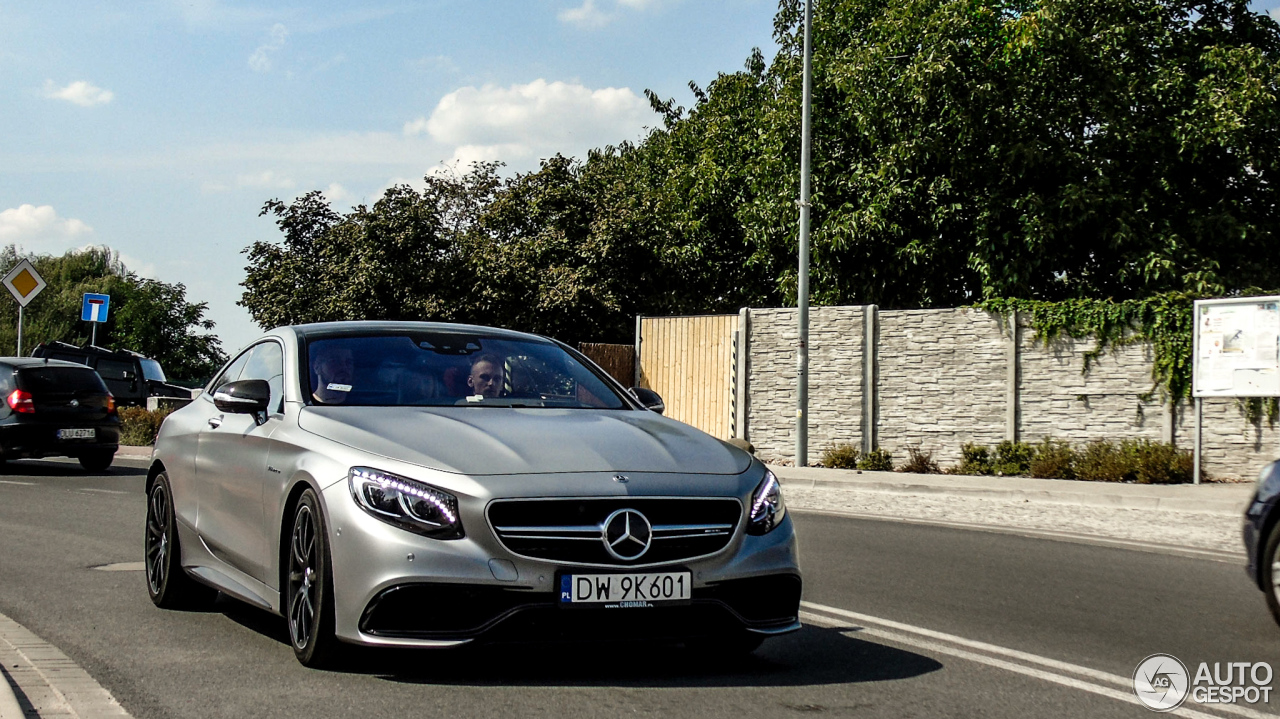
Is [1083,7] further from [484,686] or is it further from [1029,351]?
[484,686]

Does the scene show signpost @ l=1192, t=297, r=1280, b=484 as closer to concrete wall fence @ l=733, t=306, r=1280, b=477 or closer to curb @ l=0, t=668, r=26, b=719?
concrete wall fence @ l=733, t=306, r=1280, b=477

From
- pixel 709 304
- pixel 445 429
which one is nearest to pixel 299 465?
pixel 445 429

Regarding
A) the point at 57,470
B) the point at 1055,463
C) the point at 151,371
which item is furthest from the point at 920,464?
the point at 151,371

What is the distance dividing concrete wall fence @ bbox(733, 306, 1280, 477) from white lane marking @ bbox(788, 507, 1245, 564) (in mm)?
6085

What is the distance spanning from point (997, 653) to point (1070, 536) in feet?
21.8

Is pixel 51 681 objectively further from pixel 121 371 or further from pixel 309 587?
pixel 121 371

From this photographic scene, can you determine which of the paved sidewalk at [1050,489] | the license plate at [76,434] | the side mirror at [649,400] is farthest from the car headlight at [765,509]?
the license plate at [76,434]

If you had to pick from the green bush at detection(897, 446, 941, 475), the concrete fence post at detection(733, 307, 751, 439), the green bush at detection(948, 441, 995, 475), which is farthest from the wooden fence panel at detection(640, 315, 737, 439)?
the green bush at detection(948, 441, 995, 475)

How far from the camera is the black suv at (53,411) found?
19.5 meters

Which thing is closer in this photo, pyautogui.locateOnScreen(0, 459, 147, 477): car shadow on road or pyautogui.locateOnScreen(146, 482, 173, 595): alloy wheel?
pyautogui.locateOnScreen(146, 482, 173, 595): alloy wheel

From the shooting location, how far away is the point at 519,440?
561 cm

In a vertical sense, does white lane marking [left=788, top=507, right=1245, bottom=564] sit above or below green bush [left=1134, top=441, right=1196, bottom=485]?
below

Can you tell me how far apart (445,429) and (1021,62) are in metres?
20.3

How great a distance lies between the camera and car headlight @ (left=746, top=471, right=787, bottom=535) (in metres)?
5.60
